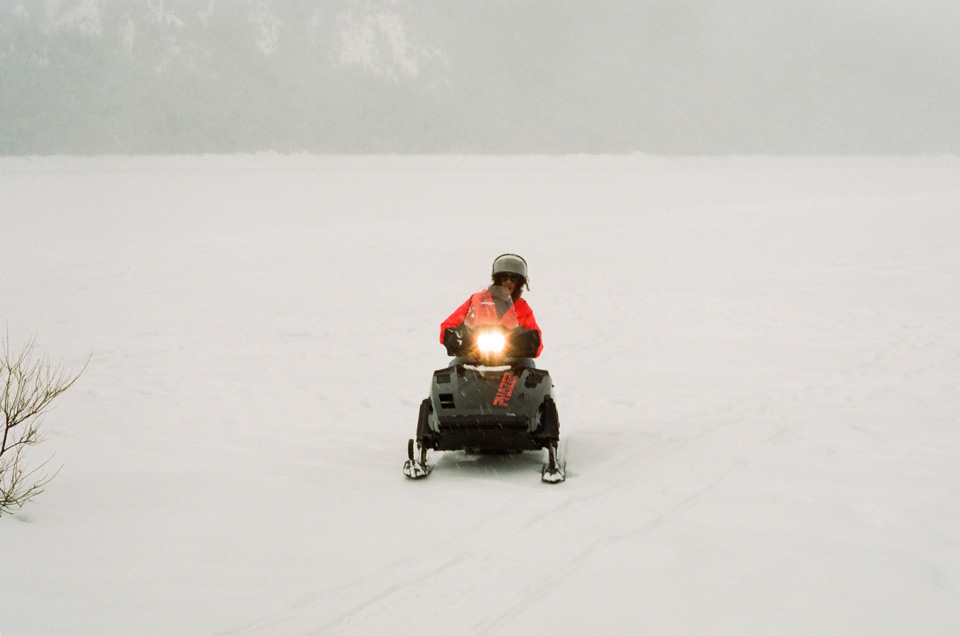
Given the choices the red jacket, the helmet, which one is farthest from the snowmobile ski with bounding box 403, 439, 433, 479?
the helmet

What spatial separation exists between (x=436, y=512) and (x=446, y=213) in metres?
34.8

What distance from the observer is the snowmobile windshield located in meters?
6.58

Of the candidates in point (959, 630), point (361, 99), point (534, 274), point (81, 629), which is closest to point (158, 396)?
point (81, 629)

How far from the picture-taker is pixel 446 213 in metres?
39.7

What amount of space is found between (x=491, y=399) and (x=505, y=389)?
15cm

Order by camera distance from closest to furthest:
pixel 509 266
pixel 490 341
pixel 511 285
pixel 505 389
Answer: pixel 505 389
pixel 490 341
pixel 509 266
pixel 511 285

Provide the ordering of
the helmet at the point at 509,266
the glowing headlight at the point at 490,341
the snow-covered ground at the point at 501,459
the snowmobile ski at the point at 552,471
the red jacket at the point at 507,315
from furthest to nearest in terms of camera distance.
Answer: the helmet at the point at 509,266 → the red jacket at the point at 507,315 → the glowing headlight at the point at 490,341 → the snowmobile ski at the point at 552,471 → the snow-covered ground at the point at 501,459

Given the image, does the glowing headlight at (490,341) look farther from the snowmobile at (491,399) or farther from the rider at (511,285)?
the rider at (511,285)

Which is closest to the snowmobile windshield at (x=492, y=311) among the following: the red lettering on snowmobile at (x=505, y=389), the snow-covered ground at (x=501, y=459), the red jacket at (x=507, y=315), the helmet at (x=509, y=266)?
the red jacket at (x=507, y=315)

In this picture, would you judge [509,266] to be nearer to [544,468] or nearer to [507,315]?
[507,315]

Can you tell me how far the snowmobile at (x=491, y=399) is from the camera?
6074 mm

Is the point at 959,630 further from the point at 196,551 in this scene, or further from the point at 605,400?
the point at 605,400

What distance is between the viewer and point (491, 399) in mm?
6137

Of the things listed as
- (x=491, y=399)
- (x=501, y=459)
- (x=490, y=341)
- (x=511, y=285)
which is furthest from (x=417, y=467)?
(x=511, y=285)
